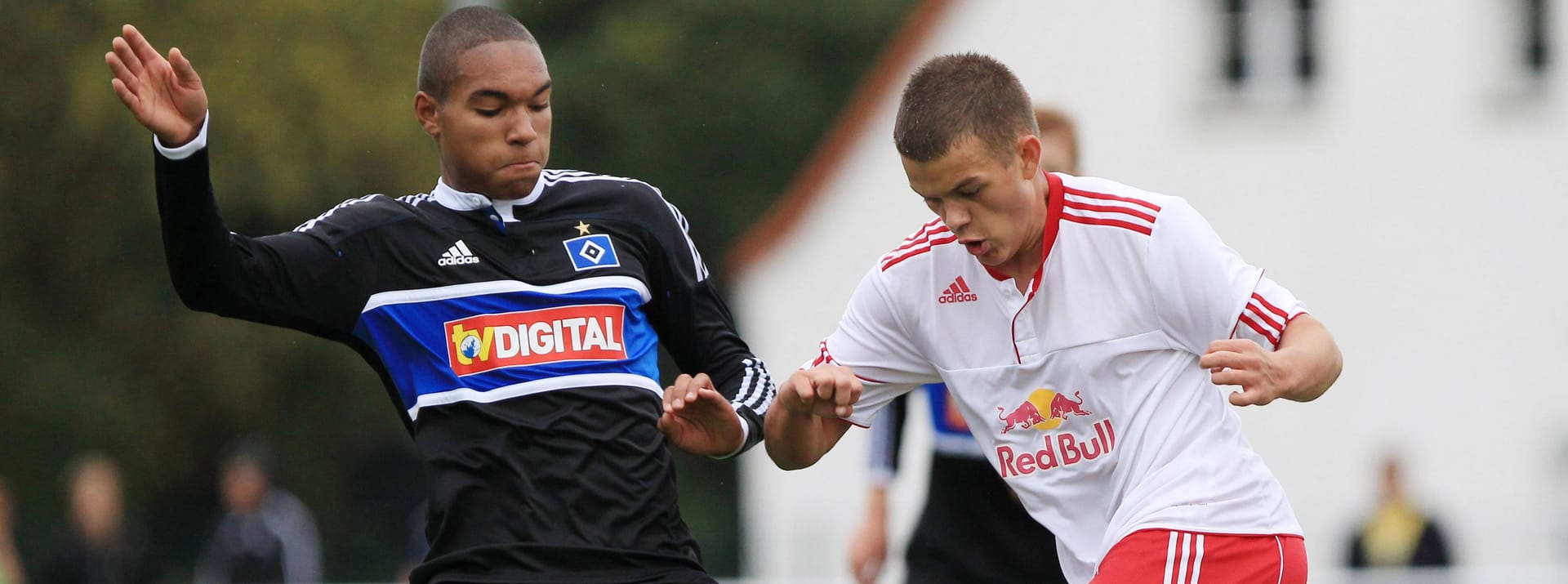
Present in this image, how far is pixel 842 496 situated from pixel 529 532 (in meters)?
20.1

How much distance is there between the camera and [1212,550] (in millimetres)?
4855

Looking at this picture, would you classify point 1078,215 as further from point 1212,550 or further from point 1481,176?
point 1481,176

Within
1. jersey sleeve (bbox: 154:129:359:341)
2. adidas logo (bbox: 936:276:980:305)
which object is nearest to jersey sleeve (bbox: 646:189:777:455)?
adidas logo (bbox: 936:276:980:305)

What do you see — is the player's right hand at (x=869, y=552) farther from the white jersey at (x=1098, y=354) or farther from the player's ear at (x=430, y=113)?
the player's ear at (x=430, y=113)

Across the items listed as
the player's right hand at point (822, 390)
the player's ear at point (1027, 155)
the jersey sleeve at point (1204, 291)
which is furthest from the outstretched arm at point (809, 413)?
the jersey sleeve at point (1204, 291)

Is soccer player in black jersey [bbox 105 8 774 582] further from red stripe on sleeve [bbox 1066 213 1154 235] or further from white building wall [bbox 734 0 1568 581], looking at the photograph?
white building wall [bbox 734 0 1568 581]

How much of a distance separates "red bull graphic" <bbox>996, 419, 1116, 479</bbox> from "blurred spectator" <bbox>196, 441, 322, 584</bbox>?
1054 centimetres

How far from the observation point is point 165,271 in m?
24.4

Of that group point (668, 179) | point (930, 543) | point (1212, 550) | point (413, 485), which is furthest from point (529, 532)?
point (668, 179)

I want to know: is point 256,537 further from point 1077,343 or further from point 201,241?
point 1077,343

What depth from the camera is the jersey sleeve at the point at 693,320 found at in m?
5.26

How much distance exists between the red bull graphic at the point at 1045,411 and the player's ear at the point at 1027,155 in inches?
20.6

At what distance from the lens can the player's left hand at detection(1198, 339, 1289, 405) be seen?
442 centimetres

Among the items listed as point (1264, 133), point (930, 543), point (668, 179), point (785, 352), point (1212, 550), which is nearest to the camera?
point (1212, 550)
